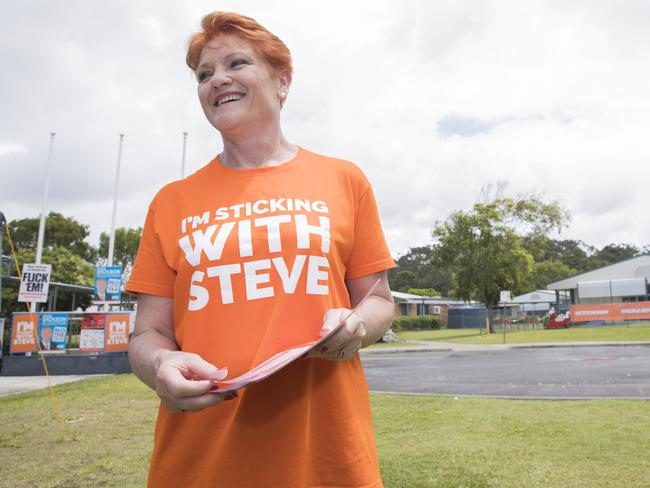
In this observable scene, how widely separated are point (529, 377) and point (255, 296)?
10.3 meters

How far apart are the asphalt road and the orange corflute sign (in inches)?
682

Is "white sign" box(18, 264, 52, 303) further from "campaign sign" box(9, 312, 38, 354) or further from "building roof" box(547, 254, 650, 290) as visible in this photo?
"building roof" box(547, 254, 650, 290)

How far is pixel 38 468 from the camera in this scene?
195 inches

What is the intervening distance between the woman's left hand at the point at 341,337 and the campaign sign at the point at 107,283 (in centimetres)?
1972

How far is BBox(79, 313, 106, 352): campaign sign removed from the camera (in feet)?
49.2

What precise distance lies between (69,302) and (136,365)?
37.0 meters

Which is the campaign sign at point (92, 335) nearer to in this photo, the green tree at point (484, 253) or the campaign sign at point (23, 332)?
the campaign sign at point (23, 332)

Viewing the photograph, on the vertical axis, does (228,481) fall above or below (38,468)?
→ above

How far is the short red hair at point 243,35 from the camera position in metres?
1.60

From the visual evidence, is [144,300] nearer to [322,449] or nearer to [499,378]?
[322,449]

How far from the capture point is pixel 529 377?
34.7ft

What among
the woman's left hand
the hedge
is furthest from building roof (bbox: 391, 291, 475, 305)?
the woman's left hand

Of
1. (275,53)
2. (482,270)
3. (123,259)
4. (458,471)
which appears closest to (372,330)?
(275,53)

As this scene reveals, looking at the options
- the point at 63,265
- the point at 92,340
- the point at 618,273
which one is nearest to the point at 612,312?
the point at 618,273
